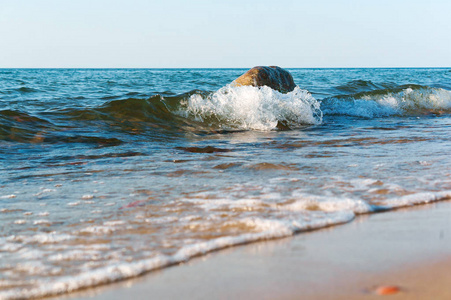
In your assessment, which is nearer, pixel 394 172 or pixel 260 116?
pixel 394 172

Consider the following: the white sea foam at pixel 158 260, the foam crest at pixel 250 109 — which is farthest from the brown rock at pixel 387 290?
the foam crest at pixel 250 109

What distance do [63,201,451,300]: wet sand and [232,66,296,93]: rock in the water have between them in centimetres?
725

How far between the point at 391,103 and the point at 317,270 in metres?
10.4

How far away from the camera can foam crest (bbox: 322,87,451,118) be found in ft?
35.3

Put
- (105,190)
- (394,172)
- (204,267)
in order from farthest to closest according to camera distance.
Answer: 1. (394,172)
2. (105,190)
3. (204,267)

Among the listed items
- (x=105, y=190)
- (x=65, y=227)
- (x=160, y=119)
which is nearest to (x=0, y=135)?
(x=160, y=119)

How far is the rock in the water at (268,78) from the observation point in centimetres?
959

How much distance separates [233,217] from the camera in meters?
2.76

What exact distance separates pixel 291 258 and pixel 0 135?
5.12 meters

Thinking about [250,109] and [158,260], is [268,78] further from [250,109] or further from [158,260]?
[158,260]

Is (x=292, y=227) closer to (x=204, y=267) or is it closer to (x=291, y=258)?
(x=291, y=258)

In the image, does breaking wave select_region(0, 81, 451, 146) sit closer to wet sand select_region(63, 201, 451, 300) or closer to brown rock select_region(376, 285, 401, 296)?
wet sand select_region(63, 201, 451, 300)

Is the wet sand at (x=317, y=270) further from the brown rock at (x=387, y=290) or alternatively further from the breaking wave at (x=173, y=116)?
the breaking wave at (x=173, y=116)

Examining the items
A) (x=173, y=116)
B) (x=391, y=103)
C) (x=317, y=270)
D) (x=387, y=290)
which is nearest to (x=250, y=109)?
(x=173, y=116)
